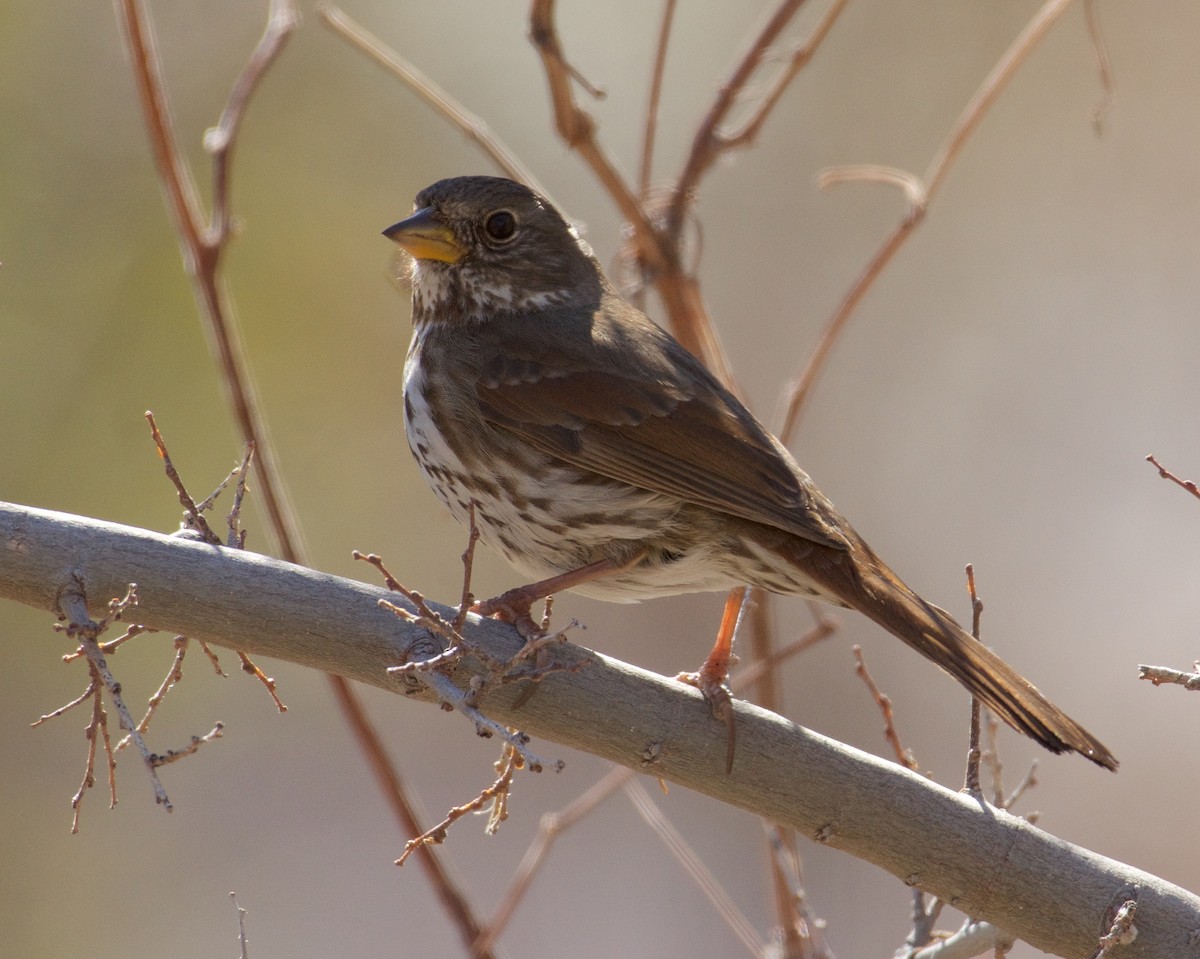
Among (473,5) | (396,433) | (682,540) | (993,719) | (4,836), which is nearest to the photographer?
(993,719)

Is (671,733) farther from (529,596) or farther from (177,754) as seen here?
(177,754)

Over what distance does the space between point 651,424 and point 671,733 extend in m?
1.13

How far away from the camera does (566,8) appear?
7.39 metres

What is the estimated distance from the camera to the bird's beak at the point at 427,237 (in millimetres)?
3758

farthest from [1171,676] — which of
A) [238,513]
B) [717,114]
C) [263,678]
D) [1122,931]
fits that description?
[717,114]

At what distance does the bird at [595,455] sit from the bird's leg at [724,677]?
0.13m

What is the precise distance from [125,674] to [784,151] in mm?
4580

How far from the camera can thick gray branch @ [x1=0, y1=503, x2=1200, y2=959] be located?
7.49 ft

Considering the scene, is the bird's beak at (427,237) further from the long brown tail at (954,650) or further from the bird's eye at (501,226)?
the long brown tail at (954,650)

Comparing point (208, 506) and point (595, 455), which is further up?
point (595, 455)

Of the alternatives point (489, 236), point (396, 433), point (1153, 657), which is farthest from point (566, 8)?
point (1153, 657)

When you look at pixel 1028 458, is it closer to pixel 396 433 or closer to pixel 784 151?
pixel 784 151

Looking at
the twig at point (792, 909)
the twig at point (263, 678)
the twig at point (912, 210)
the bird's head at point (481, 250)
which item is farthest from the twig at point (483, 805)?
the bird's head at point (481, 250)

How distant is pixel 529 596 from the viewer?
314 centimetres
